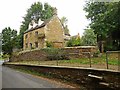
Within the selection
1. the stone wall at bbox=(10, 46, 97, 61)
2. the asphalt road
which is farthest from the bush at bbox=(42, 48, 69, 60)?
the asphalt road

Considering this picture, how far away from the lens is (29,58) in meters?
34.7

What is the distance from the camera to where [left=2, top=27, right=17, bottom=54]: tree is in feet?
170

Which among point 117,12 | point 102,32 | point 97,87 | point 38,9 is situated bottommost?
point 97,87

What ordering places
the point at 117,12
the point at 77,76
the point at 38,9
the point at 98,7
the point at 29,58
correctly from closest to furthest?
the point at 77,76
the point at 117,12
the point at 98,7
the point at 29,58
the point at 38,9

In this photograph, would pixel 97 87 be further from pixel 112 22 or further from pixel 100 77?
pixel 112 22

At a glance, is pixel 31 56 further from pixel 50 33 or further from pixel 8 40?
pixel 8 40

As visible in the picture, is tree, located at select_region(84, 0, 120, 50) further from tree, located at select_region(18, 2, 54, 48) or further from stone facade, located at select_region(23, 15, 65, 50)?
tree, located at select_region(18, 2, 54, 48)

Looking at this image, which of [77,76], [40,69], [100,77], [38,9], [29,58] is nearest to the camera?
[100,77]

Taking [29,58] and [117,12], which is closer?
[117,12]

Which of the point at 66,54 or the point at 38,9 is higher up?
the point at 38,9

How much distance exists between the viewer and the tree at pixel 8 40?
51906mm

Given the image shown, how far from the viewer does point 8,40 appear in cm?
5588

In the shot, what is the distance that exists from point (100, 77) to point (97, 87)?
2.25ft

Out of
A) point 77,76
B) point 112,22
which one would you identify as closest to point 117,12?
point 112,22
